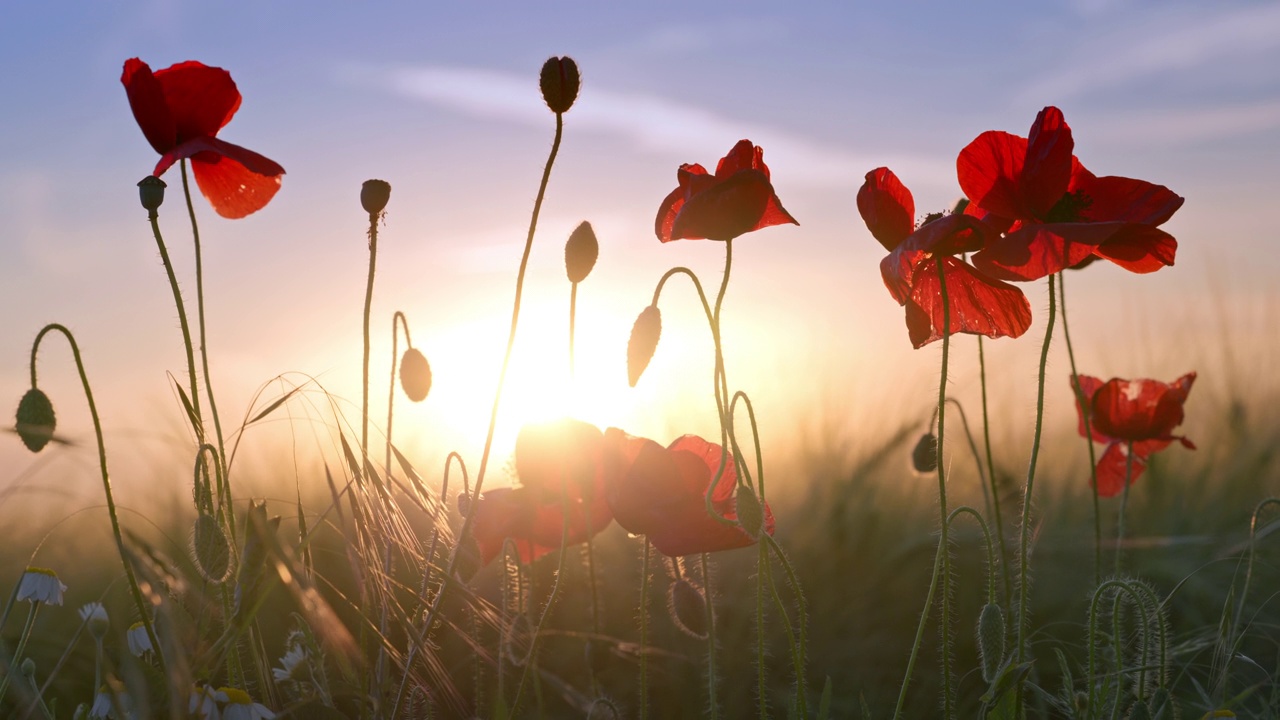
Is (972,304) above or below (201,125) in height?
below

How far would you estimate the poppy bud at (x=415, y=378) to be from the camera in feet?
6.79

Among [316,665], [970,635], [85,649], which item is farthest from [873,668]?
[85,649]

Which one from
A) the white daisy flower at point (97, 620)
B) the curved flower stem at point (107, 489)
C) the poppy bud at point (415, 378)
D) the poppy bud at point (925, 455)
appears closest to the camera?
the curved flower stem at point (107, 489)

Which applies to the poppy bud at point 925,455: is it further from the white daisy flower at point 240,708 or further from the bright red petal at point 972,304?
the white daisy flower at point 240,708

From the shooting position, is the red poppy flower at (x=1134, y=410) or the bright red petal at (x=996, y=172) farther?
the red poppy flower at (x=1134, y=410)

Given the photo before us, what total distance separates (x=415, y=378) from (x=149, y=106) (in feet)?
2.20

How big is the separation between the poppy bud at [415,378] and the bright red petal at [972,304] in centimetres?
91

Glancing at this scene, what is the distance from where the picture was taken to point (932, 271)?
1.81 metres

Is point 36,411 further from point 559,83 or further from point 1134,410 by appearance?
point 1134,410

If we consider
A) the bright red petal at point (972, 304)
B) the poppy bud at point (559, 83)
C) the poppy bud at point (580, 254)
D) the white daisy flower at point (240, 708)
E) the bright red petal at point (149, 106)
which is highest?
the bright red petal at point (149, 106)

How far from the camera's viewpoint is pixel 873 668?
2639mm

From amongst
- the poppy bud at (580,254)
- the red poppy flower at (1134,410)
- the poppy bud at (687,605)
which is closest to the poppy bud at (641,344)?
the poppy bud at (580,254)

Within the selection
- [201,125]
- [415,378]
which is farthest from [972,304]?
[201,125]

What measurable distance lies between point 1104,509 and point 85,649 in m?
3.31
